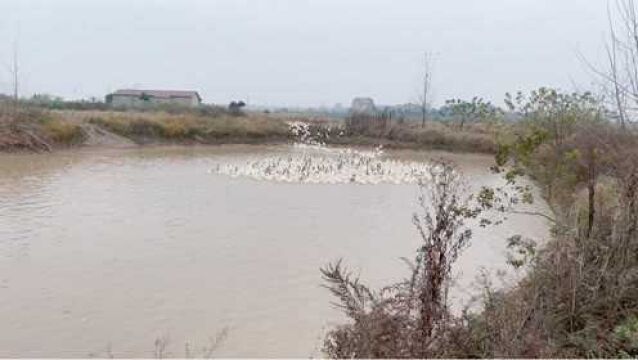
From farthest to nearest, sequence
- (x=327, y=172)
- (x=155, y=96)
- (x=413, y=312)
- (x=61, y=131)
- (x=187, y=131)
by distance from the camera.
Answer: (x=155, y=96), (x=187, y=131), (x=61, y=131), (x=327, y=172), (x=413, y=312)

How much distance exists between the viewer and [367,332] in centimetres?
278

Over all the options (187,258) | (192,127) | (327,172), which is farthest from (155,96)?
(187,258)

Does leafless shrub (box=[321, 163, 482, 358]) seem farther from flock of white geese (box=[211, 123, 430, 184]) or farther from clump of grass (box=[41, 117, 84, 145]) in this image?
clump of grass (box=[41, 117, 84, 145])

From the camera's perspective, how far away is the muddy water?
17.8ft

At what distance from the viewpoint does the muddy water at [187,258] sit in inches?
213

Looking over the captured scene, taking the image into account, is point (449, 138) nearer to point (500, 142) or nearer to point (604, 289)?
point (500, 142)

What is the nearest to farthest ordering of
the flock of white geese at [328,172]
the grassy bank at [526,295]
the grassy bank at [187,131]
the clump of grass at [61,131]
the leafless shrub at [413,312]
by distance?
the leafless shrub at [413,312] < the grassy bank at [526,295] < the flock of white geese at [328,172] < the grassy bank at [187,131] < the clump of grass at [61,131]

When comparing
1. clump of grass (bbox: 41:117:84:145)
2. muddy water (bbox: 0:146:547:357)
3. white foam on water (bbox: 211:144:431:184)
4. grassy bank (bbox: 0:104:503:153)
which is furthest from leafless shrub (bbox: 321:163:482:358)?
clump of grass (bbox: 41:117:84:145)

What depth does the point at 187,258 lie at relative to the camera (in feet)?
26.9

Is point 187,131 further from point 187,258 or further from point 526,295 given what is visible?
point 526,295

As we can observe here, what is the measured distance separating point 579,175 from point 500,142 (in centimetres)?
282

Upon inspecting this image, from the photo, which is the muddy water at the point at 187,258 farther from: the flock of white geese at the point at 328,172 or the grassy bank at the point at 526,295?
the grassy bank at the point at 526,295

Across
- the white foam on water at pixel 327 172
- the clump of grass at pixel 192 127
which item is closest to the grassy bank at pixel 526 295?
the white foam on water at pixel 327 172

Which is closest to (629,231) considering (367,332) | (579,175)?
(367,332)
